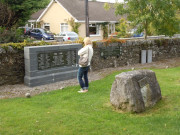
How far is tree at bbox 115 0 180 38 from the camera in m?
15.7

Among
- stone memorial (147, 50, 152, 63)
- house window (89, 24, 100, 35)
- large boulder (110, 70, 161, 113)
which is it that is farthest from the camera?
house window (89, 24, 100, 35)

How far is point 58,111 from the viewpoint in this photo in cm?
650

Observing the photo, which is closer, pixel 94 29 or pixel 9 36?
pixel 9 36

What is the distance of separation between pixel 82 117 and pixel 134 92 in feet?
4.46

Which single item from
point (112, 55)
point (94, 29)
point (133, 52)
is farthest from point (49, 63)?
point (94, 29)

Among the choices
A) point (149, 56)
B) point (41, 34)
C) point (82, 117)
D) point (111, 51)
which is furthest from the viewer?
point (41, 34)

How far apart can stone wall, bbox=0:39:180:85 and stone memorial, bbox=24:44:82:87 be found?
0.60 m

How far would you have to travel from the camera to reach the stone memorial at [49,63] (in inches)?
393

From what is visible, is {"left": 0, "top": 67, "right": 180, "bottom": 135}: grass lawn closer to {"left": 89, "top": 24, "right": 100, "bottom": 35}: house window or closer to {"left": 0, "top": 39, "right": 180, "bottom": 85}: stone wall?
{"left": 0, "top": 39, "right": 180, "bottom": 85}: stone wall

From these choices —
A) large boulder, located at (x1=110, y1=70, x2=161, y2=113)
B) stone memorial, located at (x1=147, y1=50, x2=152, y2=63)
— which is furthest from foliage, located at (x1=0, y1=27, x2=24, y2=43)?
stone memorial, located at (x1=147, y1=50, x2=152, y2=63)

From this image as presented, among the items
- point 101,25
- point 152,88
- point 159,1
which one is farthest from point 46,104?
point 101,25

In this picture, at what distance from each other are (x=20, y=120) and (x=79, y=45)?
20.9ft

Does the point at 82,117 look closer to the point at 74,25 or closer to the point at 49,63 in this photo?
the point at 49,63

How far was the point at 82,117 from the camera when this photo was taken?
5961 millimetres
